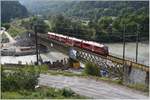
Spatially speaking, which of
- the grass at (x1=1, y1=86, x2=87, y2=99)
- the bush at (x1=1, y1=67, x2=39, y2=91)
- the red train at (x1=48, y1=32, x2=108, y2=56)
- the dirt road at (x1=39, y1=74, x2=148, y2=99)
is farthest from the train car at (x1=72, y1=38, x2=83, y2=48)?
the grass at (x1=1, y1=86, x2=87, y2=99)

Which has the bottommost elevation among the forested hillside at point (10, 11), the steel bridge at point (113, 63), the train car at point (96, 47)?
the steel bridge at point (113, 63)

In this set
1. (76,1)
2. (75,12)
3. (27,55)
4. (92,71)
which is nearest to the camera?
(92,71)

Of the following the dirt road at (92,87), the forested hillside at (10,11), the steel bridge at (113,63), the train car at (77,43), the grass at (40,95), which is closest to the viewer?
the grass at (40,95)

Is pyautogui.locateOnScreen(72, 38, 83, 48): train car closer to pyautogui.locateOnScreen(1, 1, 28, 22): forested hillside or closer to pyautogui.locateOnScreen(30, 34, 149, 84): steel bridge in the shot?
pyautogui.locateOnScreen(30, 34, 149, 84): steel bridge

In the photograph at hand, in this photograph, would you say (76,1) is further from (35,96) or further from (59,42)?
(35,96)

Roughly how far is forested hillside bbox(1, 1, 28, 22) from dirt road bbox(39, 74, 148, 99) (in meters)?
90.9

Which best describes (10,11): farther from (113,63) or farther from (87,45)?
(113,63)

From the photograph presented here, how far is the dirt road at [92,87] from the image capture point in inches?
774

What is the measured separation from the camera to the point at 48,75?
25797 millimetres

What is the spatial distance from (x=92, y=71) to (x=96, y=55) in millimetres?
Result: 5252

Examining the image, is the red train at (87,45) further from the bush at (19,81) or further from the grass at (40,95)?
the grass at (40,95)

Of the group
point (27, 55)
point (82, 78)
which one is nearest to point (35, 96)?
point (82, 78)

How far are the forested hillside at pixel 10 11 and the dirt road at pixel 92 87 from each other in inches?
3579

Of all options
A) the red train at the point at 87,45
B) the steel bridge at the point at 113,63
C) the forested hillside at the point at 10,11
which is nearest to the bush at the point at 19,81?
the steel bridge at the point at 113,63
